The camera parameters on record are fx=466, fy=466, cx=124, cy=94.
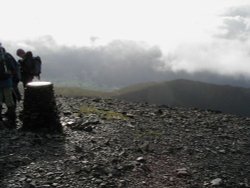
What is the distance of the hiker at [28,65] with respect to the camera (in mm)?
23125

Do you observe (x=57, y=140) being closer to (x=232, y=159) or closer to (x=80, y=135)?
(x=80, y=135)

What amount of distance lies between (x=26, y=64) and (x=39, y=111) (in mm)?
5706

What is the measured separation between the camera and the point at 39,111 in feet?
59.5

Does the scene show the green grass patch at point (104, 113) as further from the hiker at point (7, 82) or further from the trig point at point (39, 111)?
the hiker at point (7, 82)

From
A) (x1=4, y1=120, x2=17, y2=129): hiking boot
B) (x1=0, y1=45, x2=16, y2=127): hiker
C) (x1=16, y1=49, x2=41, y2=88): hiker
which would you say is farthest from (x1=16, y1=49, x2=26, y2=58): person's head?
(x1=4, y1=120, x2=17, y2=129): hiking boot

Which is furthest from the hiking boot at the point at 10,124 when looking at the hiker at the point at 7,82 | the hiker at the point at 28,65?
the hiker at the point at 28,65

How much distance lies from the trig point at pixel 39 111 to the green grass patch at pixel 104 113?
4655mm

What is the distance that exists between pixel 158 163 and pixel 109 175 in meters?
2.46

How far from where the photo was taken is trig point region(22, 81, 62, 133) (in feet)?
59.5

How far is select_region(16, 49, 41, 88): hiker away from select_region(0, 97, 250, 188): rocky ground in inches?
98.2

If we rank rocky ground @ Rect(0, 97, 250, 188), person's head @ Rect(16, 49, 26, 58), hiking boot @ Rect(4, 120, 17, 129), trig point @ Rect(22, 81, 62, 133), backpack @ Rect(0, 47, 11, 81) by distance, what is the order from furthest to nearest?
1. person's head @ Rect(16, 49, 26, 58)
2. hiking boot @ Rect(4, 120, 17, 129)
3. backpack @ Rect(0, 47, 11, 81)
4. trig point @ Rect(22, 81, 62, 133)
5. rocky ground @ Rect(0, 97, 250, 188)

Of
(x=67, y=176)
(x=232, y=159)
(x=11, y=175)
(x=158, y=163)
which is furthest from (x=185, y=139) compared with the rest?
(x=11, y=175)

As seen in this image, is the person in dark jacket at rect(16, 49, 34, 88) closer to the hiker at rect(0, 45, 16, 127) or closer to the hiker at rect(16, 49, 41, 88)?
the hiker at rect(16, 49, 41, 88)

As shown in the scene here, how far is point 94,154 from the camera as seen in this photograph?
16.0 m
